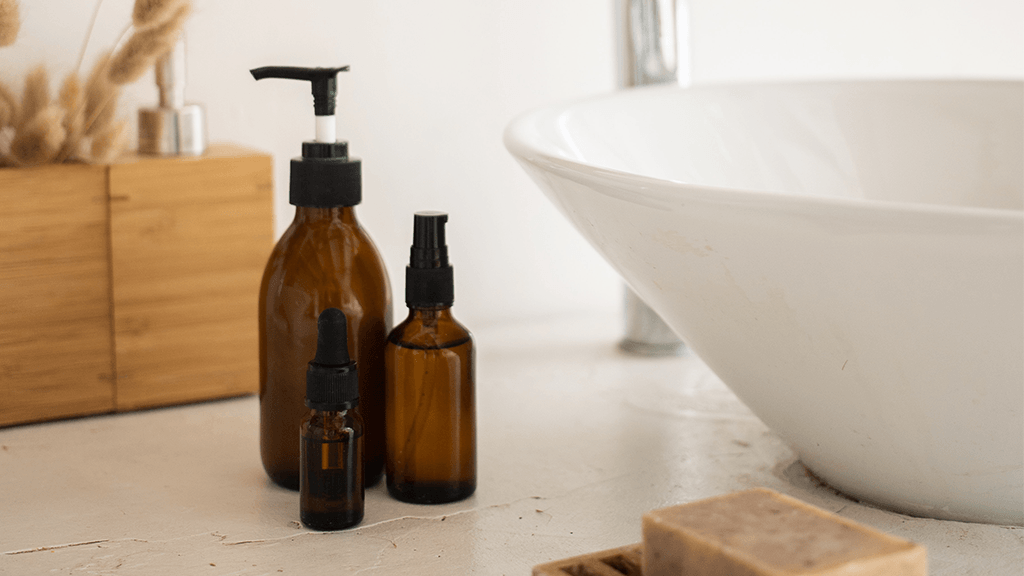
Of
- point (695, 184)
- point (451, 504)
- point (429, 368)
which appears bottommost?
point (451, 504)

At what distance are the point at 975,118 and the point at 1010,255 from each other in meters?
0.50

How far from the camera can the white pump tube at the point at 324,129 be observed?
2.27 ft

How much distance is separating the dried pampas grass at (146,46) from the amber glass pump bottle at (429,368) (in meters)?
0.29

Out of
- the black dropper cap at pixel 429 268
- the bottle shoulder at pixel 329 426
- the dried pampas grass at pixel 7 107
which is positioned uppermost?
the dried pampas grass at pixel 7 107

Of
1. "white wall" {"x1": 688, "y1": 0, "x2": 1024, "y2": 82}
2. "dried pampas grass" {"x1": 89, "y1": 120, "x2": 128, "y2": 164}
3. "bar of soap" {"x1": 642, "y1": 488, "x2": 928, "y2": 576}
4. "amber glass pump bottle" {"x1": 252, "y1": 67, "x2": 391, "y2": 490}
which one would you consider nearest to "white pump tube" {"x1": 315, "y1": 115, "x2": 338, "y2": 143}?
"amber glass pump bottle" {"x1": 252, "y1": 67, "x2": 391, "y2": 490}

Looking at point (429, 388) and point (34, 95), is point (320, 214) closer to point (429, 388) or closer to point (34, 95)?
point (429, 388)

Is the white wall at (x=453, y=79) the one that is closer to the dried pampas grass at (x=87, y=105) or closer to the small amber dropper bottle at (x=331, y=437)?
the dried pampas grass at (x=87, y=105)

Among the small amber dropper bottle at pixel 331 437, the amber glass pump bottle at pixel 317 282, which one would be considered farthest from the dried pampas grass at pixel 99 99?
the small amber dropper bottle at pixel 331 437

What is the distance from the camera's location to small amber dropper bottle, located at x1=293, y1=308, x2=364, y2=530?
24.7 inches

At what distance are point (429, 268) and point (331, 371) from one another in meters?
0.09

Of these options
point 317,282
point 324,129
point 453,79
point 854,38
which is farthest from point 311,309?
point 854,38

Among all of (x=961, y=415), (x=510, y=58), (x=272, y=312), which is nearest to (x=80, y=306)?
(x=272, y=312)

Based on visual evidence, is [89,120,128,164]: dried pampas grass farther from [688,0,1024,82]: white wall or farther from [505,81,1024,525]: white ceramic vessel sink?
[688,0,1024,82]: white wall

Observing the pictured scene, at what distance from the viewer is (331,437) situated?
640 millimetres
